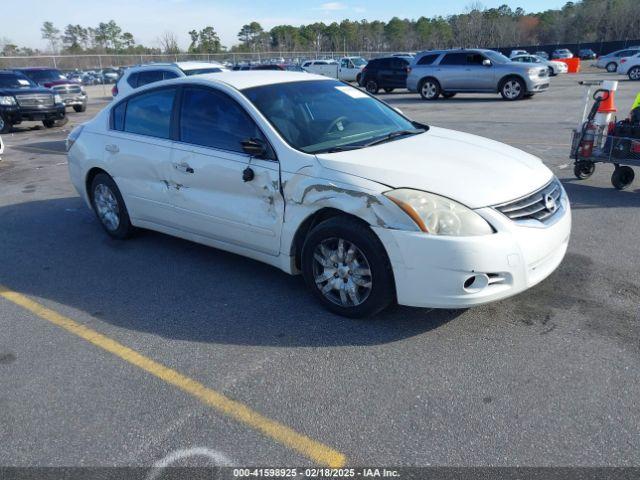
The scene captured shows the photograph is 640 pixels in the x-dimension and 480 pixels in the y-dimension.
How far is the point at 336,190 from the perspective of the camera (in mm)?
3623

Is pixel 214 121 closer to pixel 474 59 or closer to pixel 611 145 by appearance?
pixel 611 145

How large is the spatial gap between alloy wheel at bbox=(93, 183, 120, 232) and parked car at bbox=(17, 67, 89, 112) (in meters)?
16.4

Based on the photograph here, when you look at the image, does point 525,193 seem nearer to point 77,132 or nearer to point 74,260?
point 74,260

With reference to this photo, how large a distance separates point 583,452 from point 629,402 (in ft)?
1.77

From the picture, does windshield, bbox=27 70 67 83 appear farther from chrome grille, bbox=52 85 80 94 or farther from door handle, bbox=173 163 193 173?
door handle, bbox=173 163 193 173

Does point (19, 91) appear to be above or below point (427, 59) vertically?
below

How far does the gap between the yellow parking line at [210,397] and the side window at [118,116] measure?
2.02 meters

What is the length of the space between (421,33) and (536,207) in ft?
382

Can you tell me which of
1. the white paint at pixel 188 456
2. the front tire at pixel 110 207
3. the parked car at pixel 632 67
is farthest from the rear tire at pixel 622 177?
the parked car at pixel 632 67

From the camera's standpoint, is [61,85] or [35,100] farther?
[61,85]

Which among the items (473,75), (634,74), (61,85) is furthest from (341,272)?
(634,74)

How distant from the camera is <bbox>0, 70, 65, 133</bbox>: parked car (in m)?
15.5

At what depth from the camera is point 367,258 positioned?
3.55m

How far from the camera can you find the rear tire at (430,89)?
21.4m
